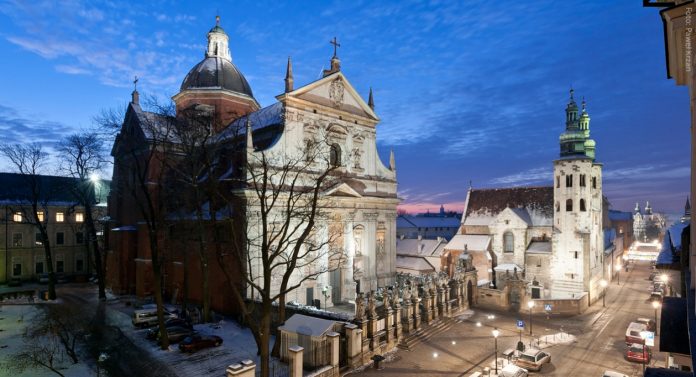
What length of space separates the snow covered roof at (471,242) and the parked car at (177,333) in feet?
105

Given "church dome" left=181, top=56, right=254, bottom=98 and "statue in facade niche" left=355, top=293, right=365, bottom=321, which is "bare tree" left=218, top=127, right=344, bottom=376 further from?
"church dome" left=181, top=56, right=254, bottom=98

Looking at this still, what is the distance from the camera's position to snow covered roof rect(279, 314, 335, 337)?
16547mm

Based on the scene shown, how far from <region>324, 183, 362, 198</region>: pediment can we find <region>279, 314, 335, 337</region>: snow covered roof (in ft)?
39.7

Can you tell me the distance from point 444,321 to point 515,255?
19866mm

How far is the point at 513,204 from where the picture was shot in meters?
47.3

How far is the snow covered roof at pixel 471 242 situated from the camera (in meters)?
44.6

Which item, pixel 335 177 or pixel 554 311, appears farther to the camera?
pixel 554 311

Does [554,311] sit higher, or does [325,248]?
[325,248]

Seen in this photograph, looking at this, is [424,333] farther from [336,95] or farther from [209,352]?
[336,95]

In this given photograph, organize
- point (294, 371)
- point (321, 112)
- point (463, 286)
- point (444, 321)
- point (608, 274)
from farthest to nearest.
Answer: point (608, 274) → point (463, 286) → point (321, 112) → point (444, 321) → point (294, 371)

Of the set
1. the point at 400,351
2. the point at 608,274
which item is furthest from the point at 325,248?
the point at 608,274

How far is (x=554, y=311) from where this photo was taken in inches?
1335

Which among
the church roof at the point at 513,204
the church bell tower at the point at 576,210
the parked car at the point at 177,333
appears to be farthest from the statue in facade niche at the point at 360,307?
the church roof at the point at 513,204

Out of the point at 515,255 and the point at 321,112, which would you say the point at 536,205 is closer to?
the point at 515,255
